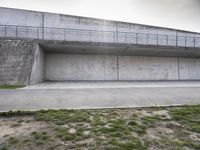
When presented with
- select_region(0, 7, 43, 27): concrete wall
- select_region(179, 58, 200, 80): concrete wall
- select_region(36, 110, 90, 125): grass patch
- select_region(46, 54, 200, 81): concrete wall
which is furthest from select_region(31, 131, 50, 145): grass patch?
select_region(179, 58, 200, 80): concrete wall

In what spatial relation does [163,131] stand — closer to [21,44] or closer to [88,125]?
[88,125]

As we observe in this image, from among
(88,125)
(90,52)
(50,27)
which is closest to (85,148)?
(88,125)

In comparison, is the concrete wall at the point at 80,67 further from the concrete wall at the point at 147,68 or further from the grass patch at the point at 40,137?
the grass patch at the point at 40,137

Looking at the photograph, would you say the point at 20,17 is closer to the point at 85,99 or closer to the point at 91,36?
the point at 91,36

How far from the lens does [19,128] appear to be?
110 inches

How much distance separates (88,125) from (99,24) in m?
15.5

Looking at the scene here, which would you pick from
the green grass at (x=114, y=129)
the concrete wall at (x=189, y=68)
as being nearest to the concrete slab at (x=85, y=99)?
the green grass at (x=114, y=129)

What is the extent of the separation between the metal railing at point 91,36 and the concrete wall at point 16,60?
3.16m

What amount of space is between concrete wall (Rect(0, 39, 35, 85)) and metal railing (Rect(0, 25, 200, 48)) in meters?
3.16

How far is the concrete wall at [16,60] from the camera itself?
32.5ft

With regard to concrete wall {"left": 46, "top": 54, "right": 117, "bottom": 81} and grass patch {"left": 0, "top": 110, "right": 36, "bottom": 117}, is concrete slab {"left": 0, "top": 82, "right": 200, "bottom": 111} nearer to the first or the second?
grass patch {"left": 0, "top": 110, "right": 36, "bottom": 117}

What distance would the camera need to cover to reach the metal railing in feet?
46.5

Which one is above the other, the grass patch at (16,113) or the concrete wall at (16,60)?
the concrete wall at (16,60)

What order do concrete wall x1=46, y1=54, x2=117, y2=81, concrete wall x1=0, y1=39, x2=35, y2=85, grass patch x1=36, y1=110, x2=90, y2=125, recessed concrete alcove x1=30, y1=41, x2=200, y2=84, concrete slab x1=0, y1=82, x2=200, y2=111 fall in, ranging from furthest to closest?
concrete wall x1=46, y1=54, x2=117, y2=81, recessed concrete alcove x1=30, y1=41, x2=200, y2=84, concrete wall x1=0, y1=39, x2=35, y2=85, concrete slab x1=0, y1=82, x2=200, y2=111, grass patch x1=36, y1=110, x2=90, y2=125
